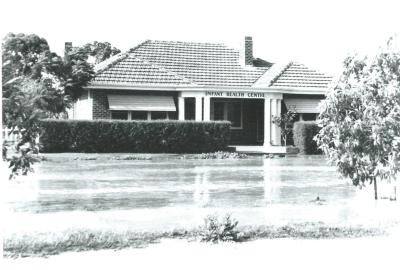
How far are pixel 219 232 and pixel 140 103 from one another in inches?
910

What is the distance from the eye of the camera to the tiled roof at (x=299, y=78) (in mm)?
32625

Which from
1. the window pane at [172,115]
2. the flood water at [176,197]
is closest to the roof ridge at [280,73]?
the window pane at [172,115]

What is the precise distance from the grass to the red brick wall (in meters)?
22.1

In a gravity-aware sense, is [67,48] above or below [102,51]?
below

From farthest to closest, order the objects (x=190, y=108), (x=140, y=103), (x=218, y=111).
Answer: (x=218, y=111)
(x=190, y=108)
(x=140, y=103)

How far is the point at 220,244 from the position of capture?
24.8 ft

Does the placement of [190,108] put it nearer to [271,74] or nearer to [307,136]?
[271,74]

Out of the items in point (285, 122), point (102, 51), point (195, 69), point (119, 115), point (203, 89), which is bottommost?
point (285, 122)

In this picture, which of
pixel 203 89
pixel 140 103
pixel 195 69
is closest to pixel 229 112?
pixel 195 69

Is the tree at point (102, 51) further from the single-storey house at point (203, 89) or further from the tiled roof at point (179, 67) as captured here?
the tiled roof at point (179, 67)

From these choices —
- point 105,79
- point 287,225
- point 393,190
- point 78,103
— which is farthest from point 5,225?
point 78,103

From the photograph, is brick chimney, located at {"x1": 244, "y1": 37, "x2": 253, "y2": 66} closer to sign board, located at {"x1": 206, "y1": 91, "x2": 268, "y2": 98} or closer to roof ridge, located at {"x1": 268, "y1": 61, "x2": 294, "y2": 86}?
roof ridge, located at {"x1": 268, "y1": 61, "x2": 294, "y2": 86}

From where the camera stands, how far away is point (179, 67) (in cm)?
3325

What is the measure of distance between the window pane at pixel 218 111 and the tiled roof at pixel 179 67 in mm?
1422
